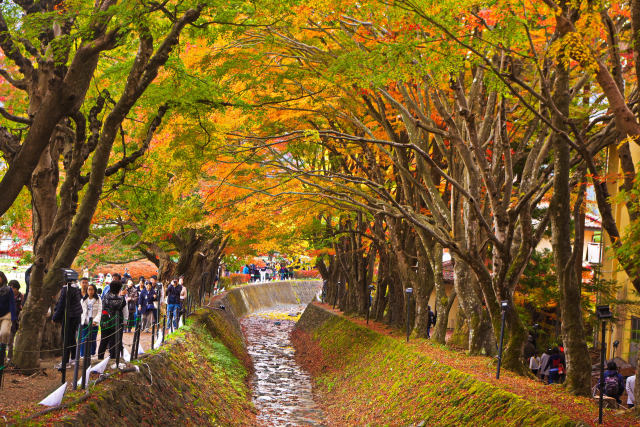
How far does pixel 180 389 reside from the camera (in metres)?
14.5

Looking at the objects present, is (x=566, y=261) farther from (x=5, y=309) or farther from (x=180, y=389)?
(x=5, y=309)

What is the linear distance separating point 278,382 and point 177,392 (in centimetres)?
1010

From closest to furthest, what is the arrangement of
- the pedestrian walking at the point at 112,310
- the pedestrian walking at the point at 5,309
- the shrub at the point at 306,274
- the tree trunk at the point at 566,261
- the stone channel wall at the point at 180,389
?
the stone channel wall at the point at 180,389
the tree trunk at the point at 566,261
the pedestrian walking at the point at 5,309
the pedestrian walking at the point at 112,310
the shrub at the point at 306,274

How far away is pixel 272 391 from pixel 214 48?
40.4ft

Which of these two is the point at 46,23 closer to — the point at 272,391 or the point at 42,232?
the point at 42,232

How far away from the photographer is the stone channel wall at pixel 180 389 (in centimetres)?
913

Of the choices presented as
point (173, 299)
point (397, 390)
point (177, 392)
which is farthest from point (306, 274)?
point (177, 392)

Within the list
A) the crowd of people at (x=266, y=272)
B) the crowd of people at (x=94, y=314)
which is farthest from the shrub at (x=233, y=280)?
the crowd of people at (x=94, y=314)

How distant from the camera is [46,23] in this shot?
35.2 ft

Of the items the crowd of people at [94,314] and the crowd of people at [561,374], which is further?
the crowd of people at [561,374]

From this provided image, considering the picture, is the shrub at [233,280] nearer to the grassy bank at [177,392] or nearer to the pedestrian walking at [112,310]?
the grassy bank at [177,392]

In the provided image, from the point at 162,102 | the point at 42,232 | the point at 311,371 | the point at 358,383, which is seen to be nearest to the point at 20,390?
the point at 42,232

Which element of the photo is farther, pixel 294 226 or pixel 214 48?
pixel 294 226

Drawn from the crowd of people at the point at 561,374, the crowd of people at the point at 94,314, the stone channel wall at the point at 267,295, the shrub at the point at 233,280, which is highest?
the crowd of people at the point at 94,314
